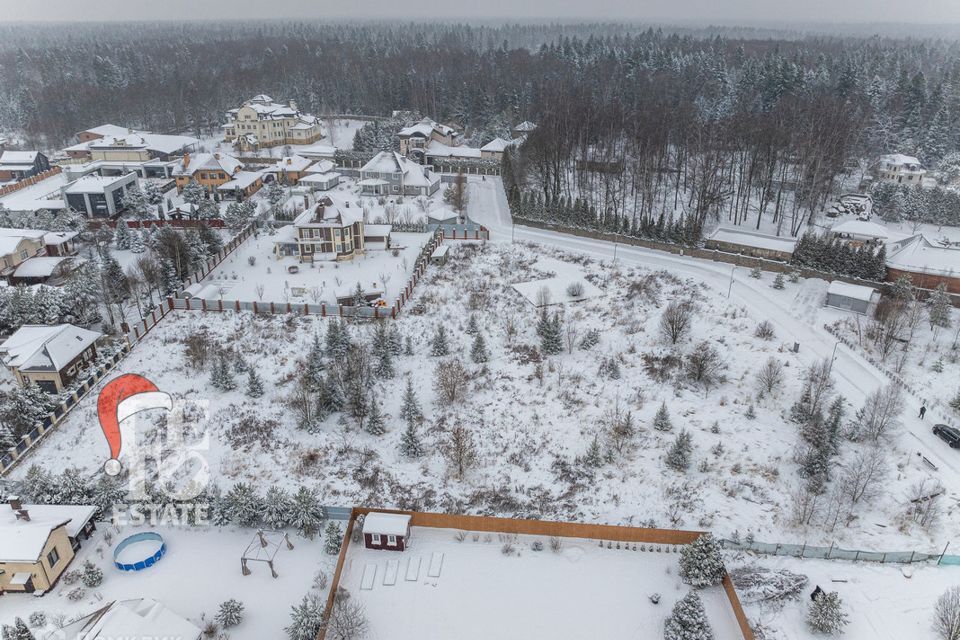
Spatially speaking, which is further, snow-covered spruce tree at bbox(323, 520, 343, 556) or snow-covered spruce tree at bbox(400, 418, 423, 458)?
snow-covered spruce tree at bbox(400, 418, 423, 458)

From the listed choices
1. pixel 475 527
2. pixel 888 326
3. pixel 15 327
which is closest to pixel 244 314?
pixel 15 327

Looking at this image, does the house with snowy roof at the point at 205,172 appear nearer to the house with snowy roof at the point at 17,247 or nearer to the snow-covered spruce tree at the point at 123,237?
the snow-covered spruce tree at the point at 123,237

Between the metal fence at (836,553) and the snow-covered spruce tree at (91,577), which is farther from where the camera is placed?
the metal fence at (836,553)

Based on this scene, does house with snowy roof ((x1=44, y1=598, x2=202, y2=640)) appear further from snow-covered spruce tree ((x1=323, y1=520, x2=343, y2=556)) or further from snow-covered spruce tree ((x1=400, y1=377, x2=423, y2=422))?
snow-covered spruce tree ((x1=400, y1=377, x2=423, y2=422))

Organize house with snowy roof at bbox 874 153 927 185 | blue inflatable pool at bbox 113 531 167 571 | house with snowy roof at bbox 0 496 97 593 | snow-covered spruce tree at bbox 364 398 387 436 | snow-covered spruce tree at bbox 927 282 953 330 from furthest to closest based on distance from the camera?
1. house with snowy roof at bbox 874 153 927 185
2. snow-covered spruce tree at bbox 927 282 953 330
3. snow-covered spruce tree at bbox 364 398 387 436
4. blue inflatable pool at bbox 113 531 167 571
5. house with snowy roof at bbox 0 496 97 593

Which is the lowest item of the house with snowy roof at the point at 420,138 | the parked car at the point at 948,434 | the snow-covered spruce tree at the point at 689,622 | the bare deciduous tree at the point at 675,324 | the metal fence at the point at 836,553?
the metal fence at the point at 836,553

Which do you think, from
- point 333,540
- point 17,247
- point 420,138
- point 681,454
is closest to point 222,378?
point 333,540

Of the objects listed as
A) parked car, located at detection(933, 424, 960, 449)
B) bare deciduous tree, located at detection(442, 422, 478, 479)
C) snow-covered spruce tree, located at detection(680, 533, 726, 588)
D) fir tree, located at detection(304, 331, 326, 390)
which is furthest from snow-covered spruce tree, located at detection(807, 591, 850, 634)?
fir tree, located at detection(304, 331, 326, 390)

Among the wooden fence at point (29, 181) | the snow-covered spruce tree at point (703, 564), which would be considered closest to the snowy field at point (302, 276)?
the snow-covered spruce tree at point (703, 564)
